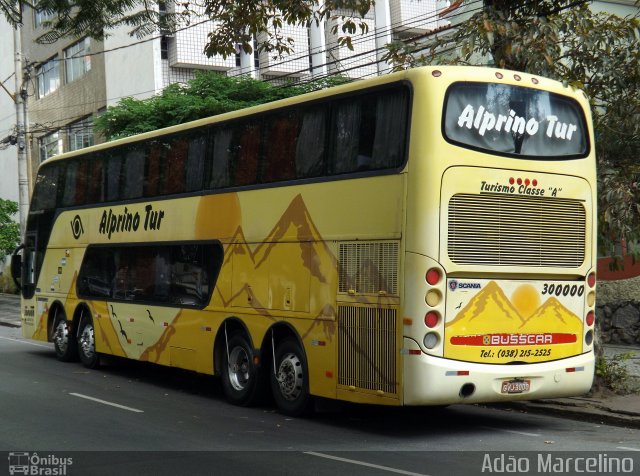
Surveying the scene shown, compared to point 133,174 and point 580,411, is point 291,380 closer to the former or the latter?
point 580,411

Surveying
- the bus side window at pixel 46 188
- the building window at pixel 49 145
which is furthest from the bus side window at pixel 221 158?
the building window at pixel 49 145

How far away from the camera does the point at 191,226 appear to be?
595 inches

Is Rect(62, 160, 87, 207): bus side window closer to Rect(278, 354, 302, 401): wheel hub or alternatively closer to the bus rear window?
Rect(278, 354, 302, 401): wheel hub

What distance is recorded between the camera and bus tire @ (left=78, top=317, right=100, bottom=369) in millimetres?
18453

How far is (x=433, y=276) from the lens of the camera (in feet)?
35.5

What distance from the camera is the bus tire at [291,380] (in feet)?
41.1

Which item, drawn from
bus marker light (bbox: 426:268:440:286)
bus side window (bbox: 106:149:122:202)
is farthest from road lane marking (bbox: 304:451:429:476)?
bus side window (bbox: 106:149:122:202)

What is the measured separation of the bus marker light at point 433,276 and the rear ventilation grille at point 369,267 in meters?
0.40

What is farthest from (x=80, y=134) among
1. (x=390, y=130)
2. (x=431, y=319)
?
(x=431, y=319)

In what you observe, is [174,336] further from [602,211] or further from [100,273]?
[602,211]

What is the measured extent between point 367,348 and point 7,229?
31.2 metres

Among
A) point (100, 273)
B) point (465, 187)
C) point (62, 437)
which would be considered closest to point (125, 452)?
point (62, 437)

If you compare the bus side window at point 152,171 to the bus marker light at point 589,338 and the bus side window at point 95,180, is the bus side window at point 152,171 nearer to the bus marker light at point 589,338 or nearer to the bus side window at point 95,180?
the bus side window at point 95,180

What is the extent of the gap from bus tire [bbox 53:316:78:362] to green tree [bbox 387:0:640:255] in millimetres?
8673
